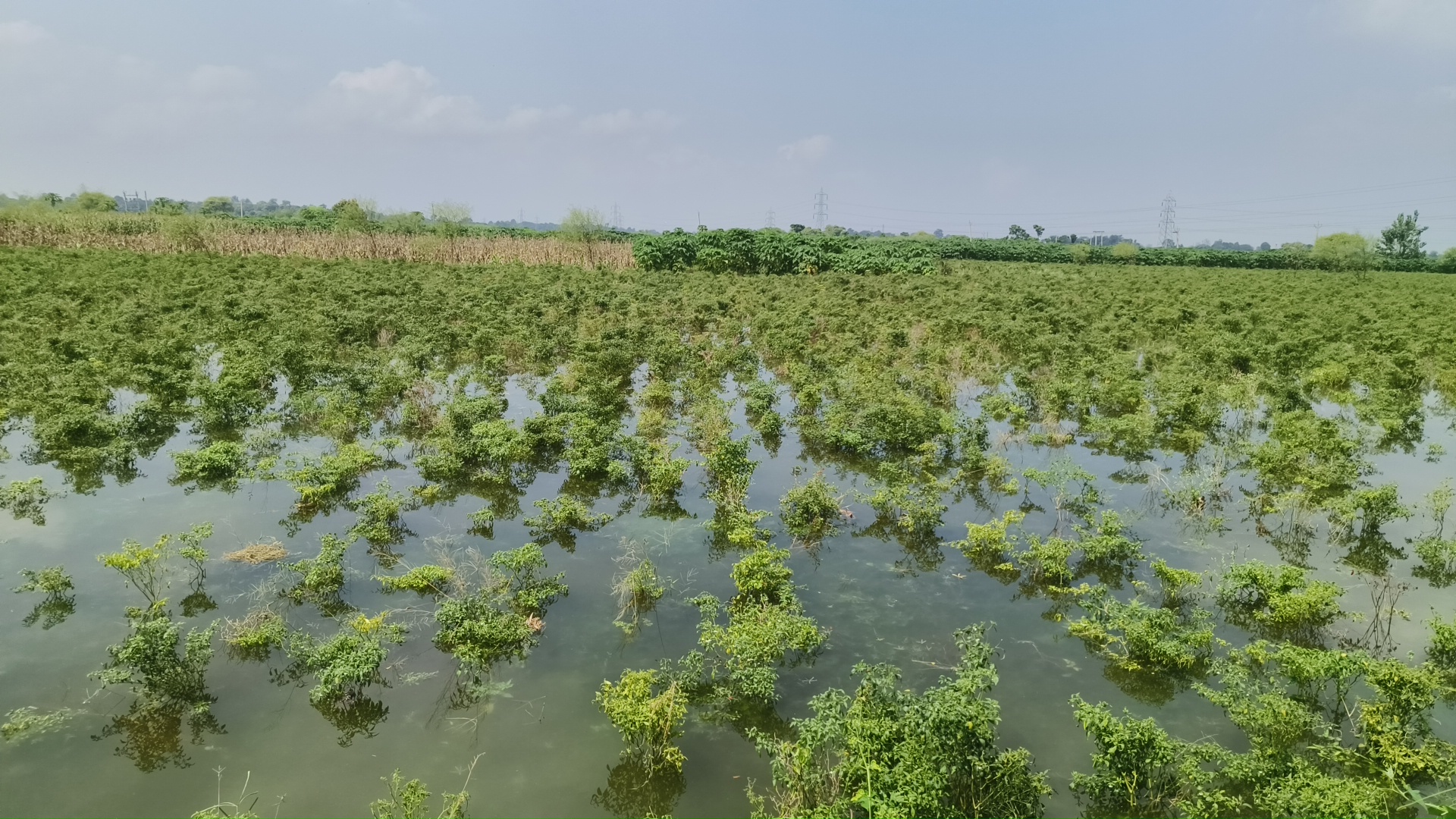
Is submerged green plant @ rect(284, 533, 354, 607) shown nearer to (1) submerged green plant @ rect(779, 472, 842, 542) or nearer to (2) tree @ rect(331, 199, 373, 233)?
(1) submerged green plant @ rect(779, 472, 842, 542)

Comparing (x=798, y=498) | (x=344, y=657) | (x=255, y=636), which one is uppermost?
(x=798, y=498)

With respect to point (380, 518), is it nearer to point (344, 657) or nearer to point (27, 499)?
point (344, 657)

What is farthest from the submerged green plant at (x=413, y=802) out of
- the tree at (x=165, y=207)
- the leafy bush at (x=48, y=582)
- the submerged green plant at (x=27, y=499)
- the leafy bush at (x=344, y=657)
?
the tree at (x=165, y=207)

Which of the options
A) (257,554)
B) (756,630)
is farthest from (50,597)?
(756,630)

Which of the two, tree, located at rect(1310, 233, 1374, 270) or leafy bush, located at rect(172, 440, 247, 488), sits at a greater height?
tree, located at rect(1310, 233, 1374, 270)

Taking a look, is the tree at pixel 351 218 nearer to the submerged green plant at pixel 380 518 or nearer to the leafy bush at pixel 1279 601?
the submerged green plant at pixel 380 518

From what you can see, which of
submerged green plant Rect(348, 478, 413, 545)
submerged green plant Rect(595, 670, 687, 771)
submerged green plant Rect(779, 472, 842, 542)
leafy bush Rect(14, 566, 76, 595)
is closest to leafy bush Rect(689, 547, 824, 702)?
submerged green plant Rect(595, 670, 687, 771)
